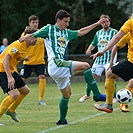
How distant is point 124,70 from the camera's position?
402 inches

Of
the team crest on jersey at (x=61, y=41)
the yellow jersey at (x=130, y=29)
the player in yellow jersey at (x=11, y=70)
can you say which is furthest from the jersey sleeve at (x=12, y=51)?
the yellow jersey at (x=130, y=29)

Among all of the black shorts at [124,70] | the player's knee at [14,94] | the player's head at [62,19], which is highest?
the player's head at [62,19]

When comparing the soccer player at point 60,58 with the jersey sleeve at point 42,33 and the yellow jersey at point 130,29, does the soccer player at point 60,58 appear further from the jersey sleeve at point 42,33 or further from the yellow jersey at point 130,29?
the yellow jersey at point 130,29

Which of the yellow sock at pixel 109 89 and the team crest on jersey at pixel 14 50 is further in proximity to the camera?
the yellow sock at pixel 109 89

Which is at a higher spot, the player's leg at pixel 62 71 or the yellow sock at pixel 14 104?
the player's leg at pixel 62 71

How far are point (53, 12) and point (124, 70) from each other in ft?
64.8

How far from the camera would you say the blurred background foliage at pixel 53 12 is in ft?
93.2

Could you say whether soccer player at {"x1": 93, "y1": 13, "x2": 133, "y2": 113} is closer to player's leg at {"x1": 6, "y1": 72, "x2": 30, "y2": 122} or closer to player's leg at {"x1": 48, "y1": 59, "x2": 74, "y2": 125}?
player's leg at {"x1": 48, "y1": 59, "x2": 74, "y2": 125}

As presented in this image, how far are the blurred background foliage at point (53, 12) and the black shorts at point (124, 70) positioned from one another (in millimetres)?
17937

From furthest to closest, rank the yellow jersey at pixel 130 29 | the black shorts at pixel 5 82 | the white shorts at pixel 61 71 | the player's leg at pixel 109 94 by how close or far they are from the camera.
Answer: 1. the player's leg at pixel 109 94
2. the black shorts at pixel 5 82
3. the white shorts at pixel 61 71
4. the yellow jersey at pixel 130 29

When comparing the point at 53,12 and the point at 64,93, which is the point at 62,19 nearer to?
the point at 64,93

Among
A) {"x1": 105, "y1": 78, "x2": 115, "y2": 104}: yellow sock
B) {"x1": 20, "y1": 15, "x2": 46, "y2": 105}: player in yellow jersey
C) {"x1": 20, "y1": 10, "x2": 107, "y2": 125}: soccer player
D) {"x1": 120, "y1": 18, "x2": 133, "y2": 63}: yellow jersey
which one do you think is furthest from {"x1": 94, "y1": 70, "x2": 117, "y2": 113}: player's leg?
{"x1": 20, "y1": 15, "x2": 46, "y2": 105}: player in yellow jersey

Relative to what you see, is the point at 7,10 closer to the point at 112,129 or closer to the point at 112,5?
the point at 112,5

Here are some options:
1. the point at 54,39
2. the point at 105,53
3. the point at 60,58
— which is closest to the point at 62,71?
the point at 60,58
